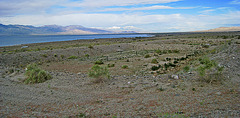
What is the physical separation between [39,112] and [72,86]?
4.44 m

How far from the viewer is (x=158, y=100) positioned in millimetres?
8359

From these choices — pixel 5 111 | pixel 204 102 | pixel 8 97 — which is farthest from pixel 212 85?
pixel 8 97

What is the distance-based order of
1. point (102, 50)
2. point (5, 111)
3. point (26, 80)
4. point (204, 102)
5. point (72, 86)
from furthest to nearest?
point (102, 50) < point (26, 80) < point (72, 86) < point (204, 102) < point (5, 111)

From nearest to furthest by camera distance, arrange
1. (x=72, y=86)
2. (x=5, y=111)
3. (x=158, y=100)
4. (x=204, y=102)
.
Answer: (x=5, y=111)
(x=204, y=102)
(x=158, y=100)
(x=72, y=86)

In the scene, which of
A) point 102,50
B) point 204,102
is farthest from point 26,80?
point 102,50

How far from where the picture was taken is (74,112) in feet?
23.9

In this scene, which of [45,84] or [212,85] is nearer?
[212,85]

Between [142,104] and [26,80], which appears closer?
[142,104]

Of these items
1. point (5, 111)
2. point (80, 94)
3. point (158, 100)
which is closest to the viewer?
point (5, 111)

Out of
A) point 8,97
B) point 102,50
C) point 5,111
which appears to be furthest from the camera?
point 102,50

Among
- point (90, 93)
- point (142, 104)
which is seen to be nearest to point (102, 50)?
point (90, 93)

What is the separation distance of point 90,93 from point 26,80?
18.7 ft

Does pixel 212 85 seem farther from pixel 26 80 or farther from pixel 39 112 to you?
pixel 26 80

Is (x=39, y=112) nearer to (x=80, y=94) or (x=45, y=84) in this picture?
(x=80, y=94)
